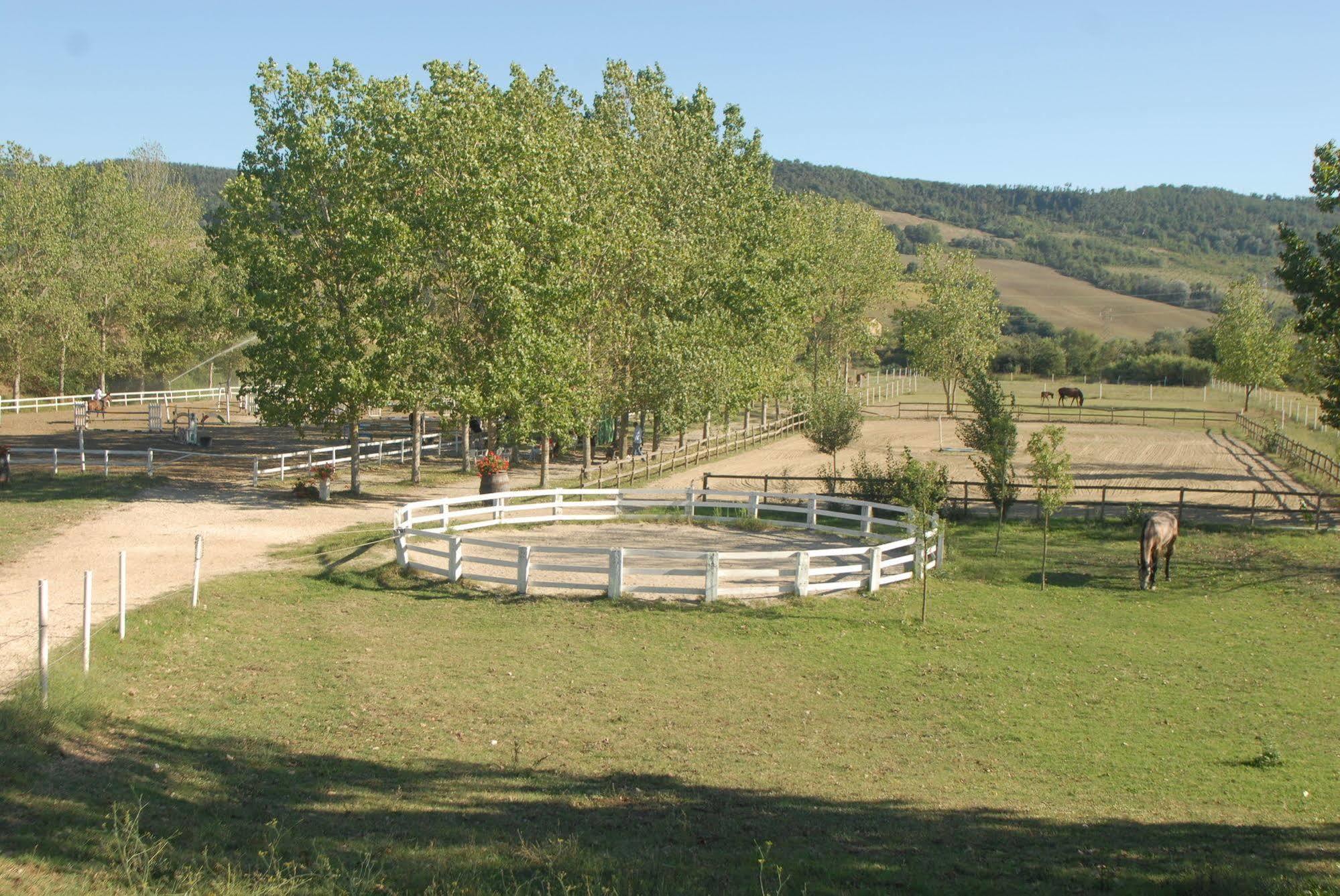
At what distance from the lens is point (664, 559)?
837 inches

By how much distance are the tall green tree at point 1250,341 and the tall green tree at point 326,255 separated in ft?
186

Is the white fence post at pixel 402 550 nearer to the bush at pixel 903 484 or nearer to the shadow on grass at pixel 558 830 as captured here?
the shadow on grass at pixel 558 830

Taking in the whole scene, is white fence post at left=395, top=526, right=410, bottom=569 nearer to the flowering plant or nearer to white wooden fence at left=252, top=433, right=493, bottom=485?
the flowering plant

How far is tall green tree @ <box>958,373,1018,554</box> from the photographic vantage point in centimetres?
2534

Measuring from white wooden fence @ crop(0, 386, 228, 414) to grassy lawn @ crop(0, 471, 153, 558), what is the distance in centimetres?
2063

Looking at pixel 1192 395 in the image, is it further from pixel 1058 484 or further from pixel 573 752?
pixel 573 752

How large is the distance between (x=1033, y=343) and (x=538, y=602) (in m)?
98.1

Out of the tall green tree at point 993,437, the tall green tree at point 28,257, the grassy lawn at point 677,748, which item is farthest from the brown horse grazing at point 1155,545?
the tall green tree at point 28,257

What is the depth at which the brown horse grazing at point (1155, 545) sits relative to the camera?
2100cm

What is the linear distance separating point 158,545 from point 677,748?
16.0m

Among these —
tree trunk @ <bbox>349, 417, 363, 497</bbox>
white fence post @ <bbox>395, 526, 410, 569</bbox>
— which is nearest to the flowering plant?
tree trunk @ <bbox>349, 417, 363, 497</bbox>

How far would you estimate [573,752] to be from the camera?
11.1m

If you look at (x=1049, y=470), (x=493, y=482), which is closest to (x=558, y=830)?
(x=1049, y=470)

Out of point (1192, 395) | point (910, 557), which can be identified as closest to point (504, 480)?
point (910, 557)
